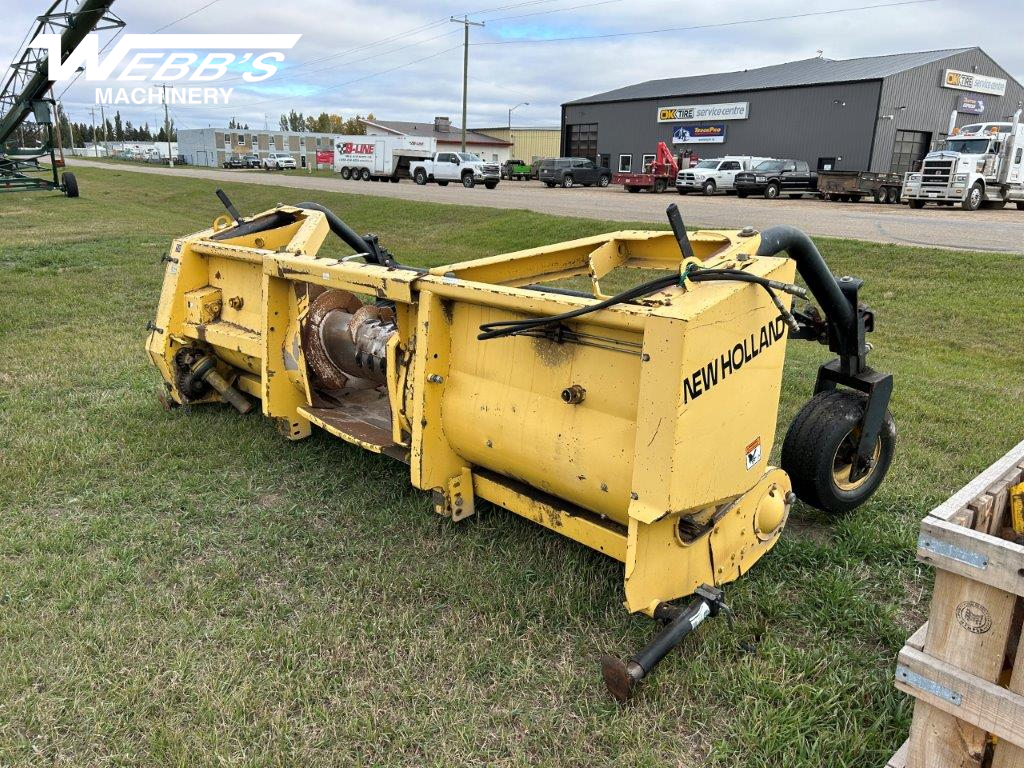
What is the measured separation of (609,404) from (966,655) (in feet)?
3.84

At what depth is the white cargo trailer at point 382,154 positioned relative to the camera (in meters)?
38.9

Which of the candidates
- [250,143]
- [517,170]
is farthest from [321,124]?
[517,170]

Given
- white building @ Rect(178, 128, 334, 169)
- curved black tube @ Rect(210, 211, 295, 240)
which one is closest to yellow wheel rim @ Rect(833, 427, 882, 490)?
curved black tube @ Rect(210, 211, 295, 240)

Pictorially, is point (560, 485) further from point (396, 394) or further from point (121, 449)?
point (121, 449)

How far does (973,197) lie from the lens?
71.3 feet

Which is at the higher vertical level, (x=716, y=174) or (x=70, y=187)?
(x=716, y=174)

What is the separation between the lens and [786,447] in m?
3.26

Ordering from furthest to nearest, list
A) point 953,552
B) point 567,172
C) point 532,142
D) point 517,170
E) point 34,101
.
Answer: point 532,142, point 517,170, point 567,172, point 34,101, point 953,552

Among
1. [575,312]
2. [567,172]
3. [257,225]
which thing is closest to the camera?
[575,312]

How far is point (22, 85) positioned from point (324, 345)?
2268cm

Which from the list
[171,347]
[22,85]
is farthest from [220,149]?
[171,347]

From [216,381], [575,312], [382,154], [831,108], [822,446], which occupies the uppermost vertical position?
[831,108]

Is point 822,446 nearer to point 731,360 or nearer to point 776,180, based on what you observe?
point 731,360

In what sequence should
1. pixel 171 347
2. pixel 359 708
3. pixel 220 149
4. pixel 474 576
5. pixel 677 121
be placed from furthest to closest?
1. pixel 220 149
2. pixel 677 121
3. pixel 171 347
4. pixel 474 576
5. pixel 359 708
